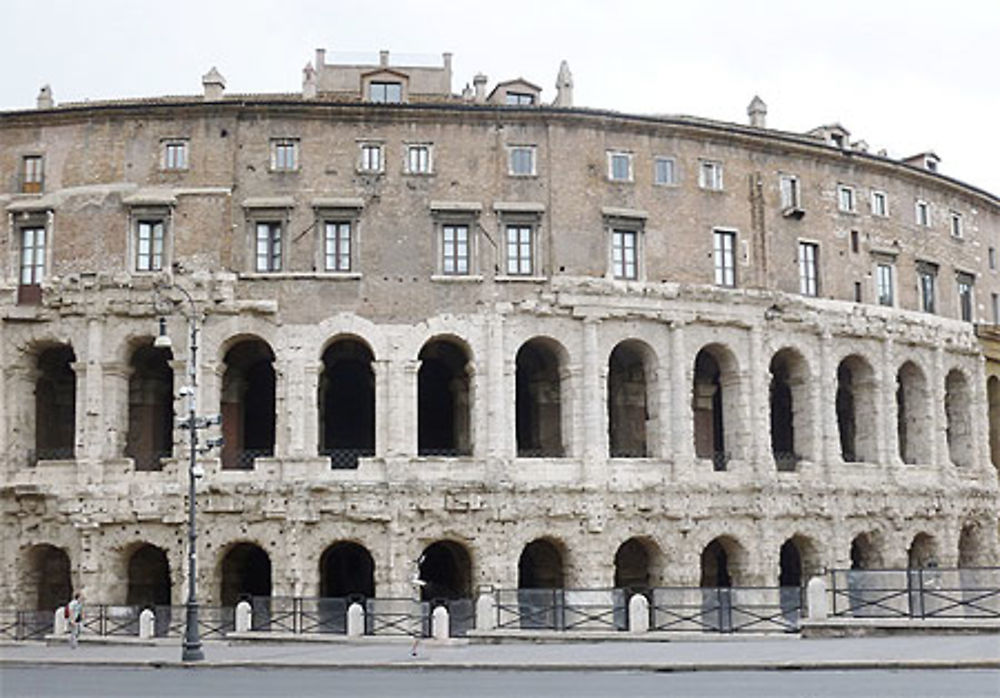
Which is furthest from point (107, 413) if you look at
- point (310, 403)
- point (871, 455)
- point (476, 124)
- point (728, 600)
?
point (871, 455)

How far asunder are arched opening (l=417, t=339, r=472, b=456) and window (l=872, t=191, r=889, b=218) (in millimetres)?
14089

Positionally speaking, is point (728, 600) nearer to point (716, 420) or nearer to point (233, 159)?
point (716, 420)

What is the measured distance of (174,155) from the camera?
36.8 metres

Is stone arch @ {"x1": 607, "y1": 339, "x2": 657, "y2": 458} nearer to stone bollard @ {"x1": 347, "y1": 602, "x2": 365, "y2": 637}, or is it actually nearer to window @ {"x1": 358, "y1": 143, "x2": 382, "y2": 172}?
window @ {"x1": 358, "y1": 143, "x2": 382, "y2": 172}

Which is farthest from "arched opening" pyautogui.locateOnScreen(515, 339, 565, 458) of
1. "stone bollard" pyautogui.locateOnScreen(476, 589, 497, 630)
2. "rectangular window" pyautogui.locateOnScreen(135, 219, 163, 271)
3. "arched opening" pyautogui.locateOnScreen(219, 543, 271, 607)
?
"rectangular window" pyautogui.locateOnScreen(135, 219, 163, 271)

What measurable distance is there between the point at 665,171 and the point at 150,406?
16126mm

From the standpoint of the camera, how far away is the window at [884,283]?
42.5 meters

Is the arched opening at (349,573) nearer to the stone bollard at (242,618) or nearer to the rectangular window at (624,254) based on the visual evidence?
the stone bollard at (242,618)

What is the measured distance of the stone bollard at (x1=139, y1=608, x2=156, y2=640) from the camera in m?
32.2

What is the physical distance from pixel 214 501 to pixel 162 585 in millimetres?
4488

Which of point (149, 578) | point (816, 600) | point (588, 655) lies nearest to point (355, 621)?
point (588, 655)

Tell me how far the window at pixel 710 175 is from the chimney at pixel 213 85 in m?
14.0

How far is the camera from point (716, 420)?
41.8 meters

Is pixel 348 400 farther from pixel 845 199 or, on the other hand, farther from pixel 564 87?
pixel 845 199
